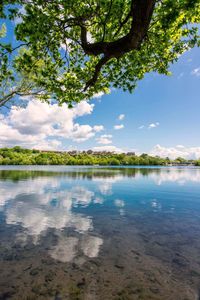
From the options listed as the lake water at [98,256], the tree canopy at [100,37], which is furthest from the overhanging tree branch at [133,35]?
the lake water at [98,256]

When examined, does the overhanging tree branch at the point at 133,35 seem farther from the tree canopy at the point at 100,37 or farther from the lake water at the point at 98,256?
the lake water at the point at 98,256

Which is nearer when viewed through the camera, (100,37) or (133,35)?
(133,35)

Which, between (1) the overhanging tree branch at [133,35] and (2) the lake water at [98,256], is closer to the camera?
(2) the lake water at [98,256]

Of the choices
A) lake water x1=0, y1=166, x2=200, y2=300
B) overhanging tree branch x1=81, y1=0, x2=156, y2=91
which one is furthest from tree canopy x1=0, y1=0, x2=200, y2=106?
lake water x1=0, y1=166, x2=200, y2=300

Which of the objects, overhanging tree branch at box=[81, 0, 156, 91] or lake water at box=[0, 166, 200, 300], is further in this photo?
overhanging tree branch at box=[81, 0, 156, 91]

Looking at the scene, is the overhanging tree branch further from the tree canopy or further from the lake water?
the lake water

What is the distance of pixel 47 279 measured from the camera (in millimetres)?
5754

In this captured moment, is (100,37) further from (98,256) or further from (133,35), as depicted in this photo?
(98,256)

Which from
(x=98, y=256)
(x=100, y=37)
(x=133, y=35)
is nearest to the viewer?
(x=133, y=35)

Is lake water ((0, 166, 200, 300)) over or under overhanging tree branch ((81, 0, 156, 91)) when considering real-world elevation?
under

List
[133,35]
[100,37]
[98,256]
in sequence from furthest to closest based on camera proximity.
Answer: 1. [100,37]
2. [98,256]
3. [133,35]

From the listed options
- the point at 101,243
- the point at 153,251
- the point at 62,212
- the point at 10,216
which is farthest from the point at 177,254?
the point at 10,216

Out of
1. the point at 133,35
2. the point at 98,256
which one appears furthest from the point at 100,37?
the point at 98,256

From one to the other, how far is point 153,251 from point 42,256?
14.0 ft
